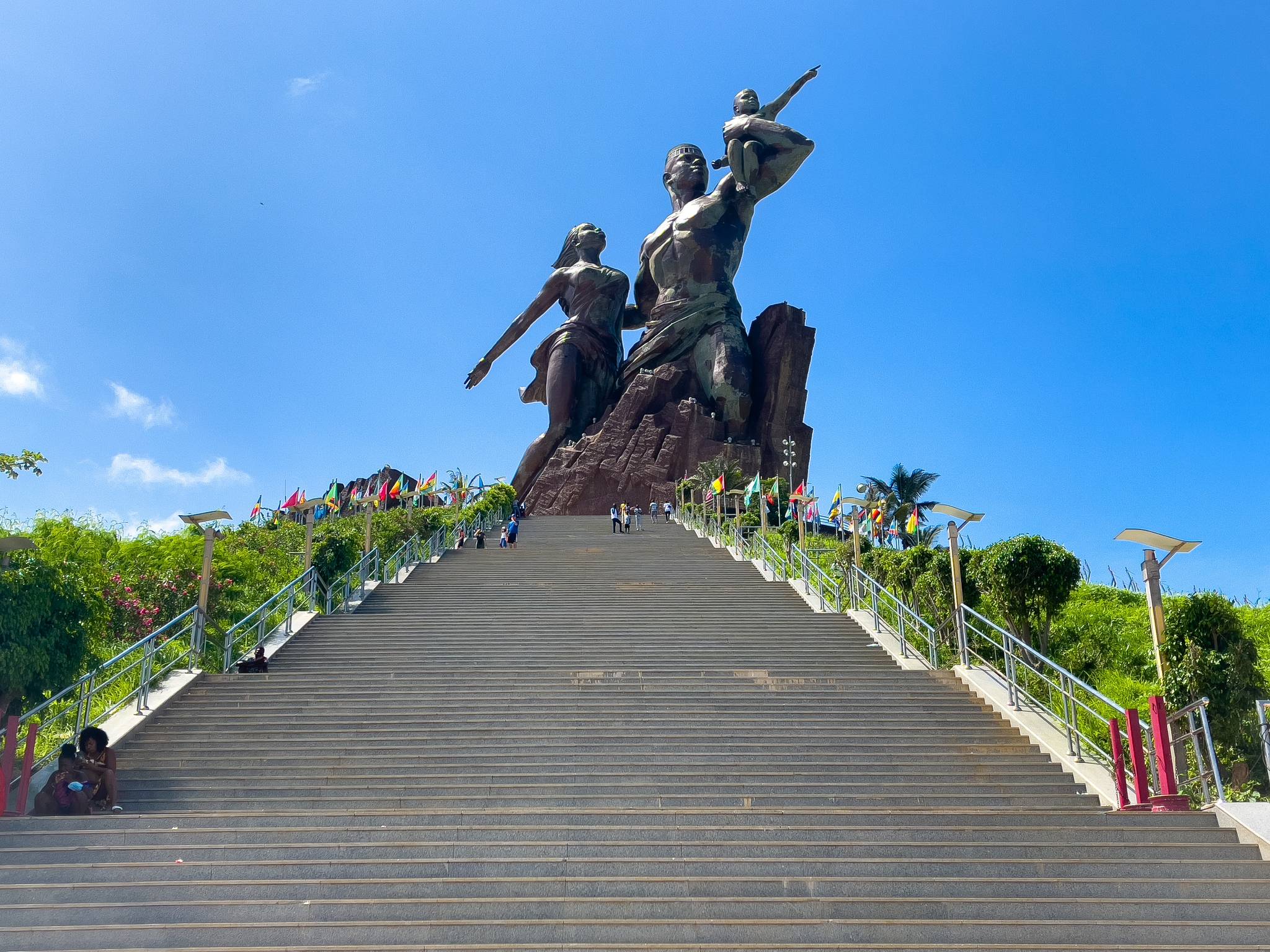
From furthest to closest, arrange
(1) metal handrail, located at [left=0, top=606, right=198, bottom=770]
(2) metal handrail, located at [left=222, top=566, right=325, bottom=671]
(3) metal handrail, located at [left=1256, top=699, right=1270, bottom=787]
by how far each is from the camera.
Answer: (2) metal handrail, located at [left=222, top=566, right=325, bottom=671] → (1) metal handrail, located at [left=0, top=606, right=198, bottom=770] → (3) metal handrail, located at [left=1256, top=699, right=1270, bottom=787]

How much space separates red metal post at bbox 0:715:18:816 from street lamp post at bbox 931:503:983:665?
8442 mm

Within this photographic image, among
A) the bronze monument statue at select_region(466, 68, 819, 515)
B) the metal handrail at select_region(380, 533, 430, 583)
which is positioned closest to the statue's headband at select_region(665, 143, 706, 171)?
the bronze monument statue at select_region(466, 68, 819, 515)

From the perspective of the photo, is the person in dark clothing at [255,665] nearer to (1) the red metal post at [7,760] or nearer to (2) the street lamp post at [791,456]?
(1) the red metal post at [7,760]

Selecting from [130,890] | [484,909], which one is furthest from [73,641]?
[484,909]

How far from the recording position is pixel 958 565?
1128 cm

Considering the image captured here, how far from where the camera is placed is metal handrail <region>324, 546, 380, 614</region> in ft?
47.6

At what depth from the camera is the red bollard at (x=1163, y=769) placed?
670 centimetres

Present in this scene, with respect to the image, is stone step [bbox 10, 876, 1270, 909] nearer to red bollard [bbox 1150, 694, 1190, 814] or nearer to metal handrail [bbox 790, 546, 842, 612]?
red bollard [bbox 1150, 694, 1190, 814]

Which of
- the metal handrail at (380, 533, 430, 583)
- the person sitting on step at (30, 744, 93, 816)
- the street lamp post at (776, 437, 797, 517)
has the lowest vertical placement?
the person sitting on step at (30, 744, 93, 816)

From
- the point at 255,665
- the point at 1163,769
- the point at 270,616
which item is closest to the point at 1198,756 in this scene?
the point at 1163,769

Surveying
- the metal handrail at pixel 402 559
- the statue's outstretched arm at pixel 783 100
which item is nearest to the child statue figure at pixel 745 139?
the statue's outstretched arm at pixel 783 100

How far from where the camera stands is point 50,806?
693 cm

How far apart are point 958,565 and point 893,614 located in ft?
6.37

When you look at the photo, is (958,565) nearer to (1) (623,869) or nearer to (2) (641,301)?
(1) (623,869)
